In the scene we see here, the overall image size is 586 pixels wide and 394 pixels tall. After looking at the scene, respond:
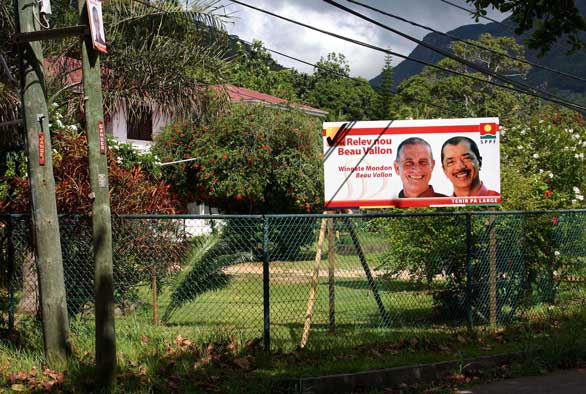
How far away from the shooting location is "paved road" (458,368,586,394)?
23.9ft

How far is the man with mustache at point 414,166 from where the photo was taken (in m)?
10.7

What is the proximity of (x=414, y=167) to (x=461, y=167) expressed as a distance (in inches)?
27.4

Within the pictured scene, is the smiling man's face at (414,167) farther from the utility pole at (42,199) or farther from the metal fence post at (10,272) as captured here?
the metal fence post at (10,272)

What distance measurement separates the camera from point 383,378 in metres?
7.45

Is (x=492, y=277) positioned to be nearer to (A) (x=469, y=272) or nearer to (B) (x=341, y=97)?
(A) (x=469, y=272)

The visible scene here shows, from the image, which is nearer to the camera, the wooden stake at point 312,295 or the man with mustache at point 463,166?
the wooden stake at point 312,295

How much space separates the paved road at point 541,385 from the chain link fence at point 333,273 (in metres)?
1.80

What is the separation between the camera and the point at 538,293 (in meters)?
11.4

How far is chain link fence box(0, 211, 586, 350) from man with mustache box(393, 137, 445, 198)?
51 centimetres

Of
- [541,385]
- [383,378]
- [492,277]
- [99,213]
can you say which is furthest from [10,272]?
[492,277]

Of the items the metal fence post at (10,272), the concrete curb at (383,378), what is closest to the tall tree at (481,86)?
the concrete curb at (383,378)

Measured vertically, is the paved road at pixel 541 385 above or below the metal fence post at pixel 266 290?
below

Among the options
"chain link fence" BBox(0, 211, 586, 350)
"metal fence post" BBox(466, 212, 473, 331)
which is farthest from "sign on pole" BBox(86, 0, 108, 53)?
"metal fence post" BBox(466, 212, 473, 331)

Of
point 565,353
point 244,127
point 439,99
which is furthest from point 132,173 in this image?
point 439,99
